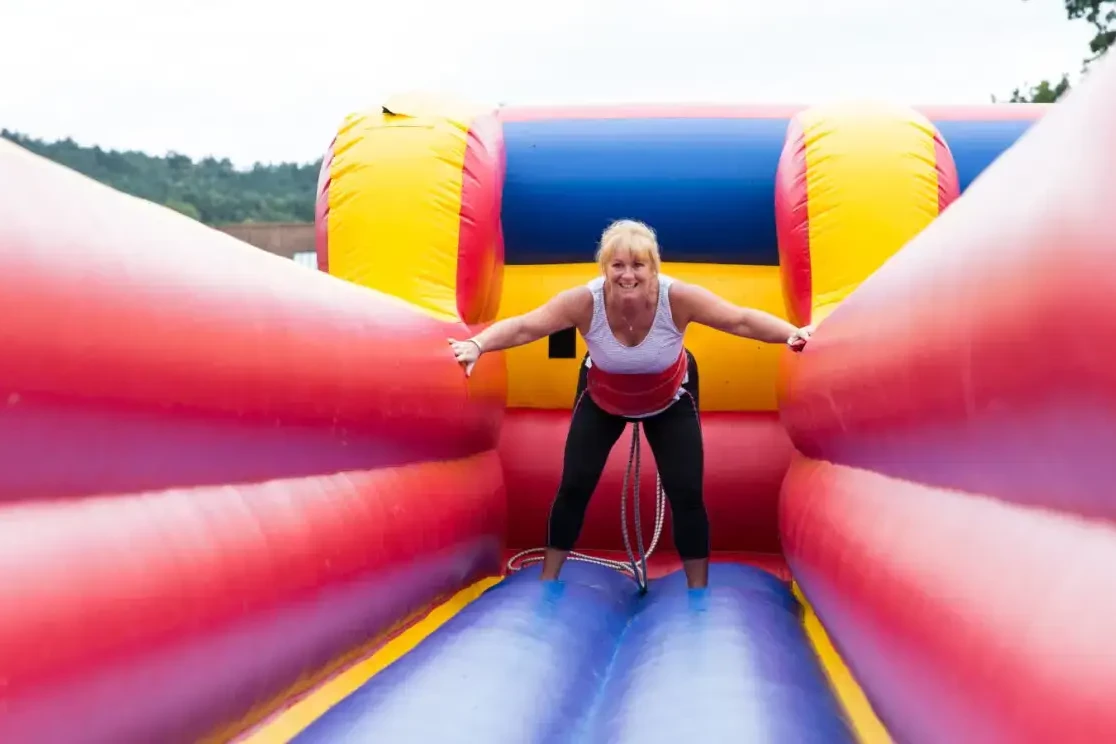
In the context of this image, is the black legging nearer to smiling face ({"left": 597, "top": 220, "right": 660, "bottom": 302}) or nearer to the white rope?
the white rope

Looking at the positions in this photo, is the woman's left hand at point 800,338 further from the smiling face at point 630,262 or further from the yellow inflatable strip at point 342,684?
the yellow inflatable strip at point 342,684

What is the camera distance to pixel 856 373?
147 cm

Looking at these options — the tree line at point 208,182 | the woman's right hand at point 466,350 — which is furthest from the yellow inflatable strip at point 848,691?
the tree line at point 208,182

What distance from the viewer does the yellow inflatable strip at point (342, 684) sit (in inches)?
48.8

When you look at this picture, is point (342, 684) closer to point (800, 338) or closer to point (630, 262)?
point (630, 262)

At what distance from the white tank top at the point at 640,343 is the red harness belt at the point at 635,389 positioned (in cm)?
2

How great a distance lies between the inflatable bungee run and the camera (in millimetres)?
813

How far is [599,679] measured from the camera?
155 cm

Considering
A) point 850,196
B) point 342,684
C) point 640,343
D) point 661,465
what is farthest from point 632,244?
point 342,684

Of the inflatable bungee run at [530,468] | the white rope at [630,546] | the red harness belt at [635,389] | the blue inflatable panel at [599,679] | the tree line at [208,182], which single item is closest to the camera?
the inflatable bungee run at [530,468]

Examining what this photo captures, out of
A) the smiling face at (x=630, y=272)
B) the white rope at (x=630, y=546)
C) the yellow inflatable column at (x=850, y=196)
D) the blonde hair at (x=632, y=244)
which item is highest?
the yellow inflatable column at (x=850, y=196)

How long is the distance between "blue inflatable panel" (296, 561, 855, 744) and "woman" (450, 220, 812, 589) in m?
0.19

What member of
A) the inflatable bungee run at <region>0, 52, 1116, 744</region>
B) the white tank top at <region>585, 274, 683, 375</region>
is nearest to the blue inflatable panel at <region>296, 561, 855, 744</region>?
the inflatable bungee run at <region>0, 52, 1116, 744</region>

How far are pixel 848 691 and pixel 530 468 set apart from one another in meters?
1.21
